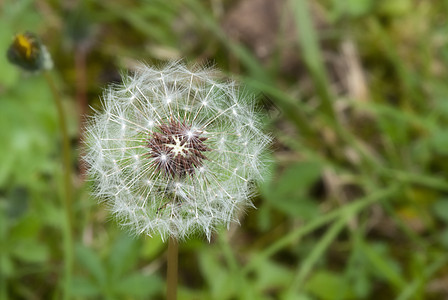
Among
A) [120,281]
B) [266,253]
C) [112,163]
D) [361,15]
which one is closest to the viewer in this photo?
[112,163]

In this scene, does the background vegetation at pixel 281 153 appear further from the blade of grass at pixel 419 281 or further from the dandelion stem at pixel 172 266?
the dandelion stem at pixel 172 266

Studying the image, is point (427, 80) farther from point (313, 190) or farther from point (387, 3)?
point (313, 190)

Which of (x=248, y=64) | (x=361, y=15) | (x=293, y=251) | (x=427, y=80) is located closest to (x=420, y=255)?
(x=293, y=251)

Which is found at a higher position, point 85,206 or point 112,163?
point 85,206

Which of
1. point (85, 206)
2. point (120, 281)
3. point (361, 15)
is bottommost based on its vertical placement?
point (120, 281)

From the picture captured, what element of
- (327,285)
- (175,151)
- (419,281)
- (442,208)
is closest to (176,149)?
(175,151)

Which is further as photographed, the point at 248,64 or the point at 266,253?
the point at 248,64

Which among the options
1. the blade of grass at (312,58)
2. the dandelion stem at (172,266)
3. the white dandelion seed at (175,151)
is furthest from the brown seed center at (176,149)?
the blade of grass at (312,58)

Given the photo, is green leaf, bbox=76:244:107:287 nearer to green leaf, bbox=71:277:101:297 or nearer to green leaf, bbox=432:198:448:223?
green leaf, bbox=71:277:101:297

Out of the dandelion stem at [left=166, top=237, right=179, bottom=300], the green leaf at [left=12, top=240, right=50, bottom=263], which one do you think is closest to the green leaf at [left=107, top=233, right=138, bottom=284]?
the green leaf at [left=12, top=240, right=50, bottom=263]
